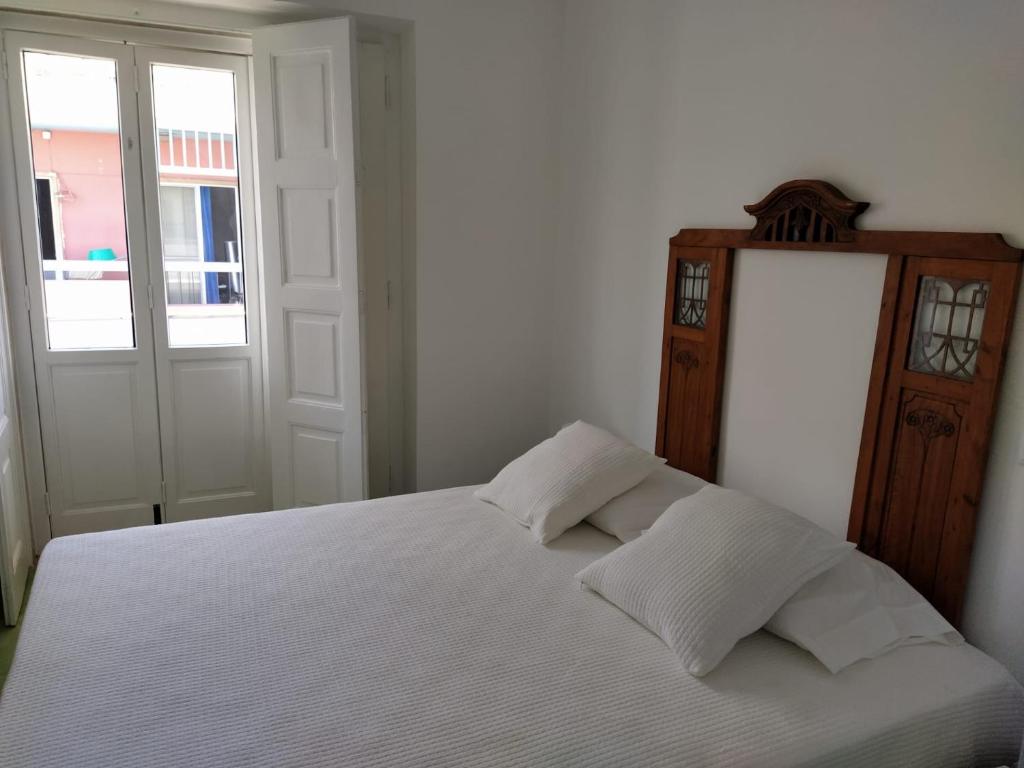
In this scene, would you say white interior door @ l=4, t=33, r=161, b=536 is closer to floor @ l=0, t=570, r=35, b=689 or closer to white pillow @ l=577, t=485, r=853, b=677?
floor @ l=0, t=570, r=35, b=689

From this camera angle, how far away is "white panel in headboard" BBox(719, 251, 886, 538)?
195 centimetres

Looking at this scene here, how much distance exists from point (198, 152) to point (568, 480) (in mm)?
2181

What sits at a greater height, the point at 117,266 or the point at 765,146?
the point at 765,146

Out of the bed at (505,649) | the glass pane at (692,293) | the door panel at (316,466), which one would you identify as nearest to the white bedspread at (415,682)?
the bed at (505,649)

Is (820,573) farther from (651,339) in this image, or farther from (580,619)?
(651,339)

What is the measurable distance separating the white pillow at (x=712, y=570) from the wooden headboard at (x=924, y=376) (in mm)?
210

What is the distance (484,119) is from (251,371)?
1544mm

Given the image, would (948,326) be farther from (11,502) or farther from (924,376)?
(11,502)

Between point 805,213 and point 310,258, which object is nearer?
point 805,213

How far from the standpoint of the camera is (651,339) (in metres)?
2.76

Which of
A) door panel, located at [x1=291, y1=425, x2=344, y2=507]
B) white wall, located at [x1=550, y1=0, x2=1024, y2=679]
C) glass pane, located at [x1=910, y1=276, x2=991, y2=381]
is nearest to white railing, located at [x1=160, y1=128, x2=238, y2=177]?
door panel, located at [x1=291, y1=425, x2=344, y2=507]

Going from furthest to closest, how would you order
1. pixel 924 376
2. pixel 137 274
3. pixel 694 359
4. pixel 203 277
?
pixel 203 277 → pixel 137 274 → pixel 694 359 → pixel 924 376

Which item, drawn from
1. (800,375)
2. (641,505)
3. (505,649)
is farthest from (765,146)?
(505,649)

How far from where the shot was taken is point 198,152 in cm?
314
